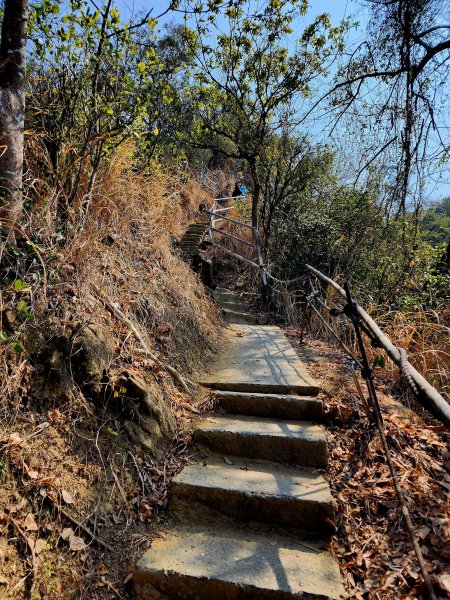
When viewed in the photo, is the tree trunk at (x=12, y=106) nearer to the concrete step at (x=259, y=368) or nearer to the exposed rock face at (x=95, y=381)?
the exposed rock face at (x=95, y=381)

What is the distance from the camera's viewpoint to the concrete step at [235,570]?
183cm

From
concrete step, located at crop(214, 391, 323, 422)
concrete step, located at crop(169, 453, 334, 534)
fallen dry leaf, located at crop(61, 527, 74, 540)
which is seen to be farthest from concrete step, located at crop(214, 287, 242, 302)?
fallen dry leaf, located at crop(61, 527, 74, 540)

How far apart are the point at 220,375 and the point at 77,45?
330 centimetres

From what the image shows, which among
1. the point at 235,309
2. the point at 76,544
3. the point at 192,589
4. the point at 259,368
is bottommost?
the point at 192,589

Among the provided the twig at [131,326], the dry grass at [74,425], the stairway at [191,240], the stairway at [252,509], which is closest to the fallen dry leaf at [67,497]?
the dry grass at [74,425]

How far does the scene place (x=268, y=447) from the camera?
9.05 ft

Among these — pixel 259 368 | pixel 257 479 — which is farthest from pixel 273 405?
pixel 259 368

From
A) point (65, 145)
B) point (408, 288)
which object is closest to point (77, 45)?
point (65, 145)

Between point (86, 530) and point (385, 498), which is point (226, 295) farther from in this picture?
point (86, 530)

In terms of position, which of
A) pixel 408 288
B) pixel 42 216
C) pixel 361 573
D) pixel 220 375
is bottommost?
pixel 361 573

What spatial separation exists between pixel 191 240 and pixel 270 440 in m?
5.13

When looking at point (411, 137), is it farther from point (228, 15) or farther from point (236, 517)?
point (236, 517)

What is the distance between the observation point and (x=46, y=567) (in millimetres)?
1855

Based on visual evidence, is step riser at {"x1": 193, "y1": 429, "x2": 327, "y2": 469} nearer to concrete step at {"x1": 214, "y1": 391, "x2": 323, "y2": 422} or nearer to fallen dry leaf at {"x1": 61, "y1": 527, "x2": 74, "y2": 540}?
concrete step at {"x1": 214, "y1": 391, "x2": 323, "y2": 422}
